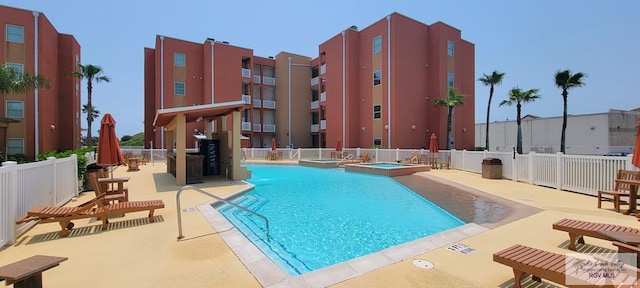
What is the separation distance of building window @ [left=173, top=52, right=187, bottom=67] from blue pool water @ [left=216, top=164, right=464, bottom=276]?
23.9 metres

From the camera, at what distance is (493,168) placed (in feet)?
41.8

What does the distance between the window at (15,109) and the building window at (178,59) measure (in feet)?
40.2

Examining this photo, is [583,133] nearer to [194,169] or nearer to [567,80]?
[567,80]

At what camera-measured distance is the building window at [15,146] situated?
66.4 feet

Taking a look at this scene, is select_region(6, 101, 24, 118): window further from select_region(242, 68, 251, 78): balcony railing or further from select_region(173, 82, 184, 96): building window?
select_region(242, 68, 251, 78): balcony railing

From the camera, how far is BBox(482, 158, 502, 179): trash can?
12.7 meters

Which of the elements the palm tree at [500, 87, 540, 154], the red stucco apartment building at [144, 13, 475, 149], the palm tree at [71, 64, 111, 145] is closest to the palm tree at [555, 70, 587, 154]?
the palm tree at [500, 87, 540, 154]

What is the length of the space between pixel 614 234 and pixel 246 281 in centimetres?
462

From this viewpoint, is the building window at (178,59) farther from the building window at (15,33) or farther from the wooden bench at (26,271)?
the wooden bench at (26,271)

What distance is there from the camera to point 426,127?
27484 millimetres

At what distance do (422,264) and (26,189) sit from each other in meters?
6.82

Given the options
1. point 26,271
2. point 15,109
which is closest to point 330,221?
point 26,271

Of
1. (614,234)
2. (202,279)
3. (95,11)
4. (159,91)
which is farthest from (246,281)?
(159,91)

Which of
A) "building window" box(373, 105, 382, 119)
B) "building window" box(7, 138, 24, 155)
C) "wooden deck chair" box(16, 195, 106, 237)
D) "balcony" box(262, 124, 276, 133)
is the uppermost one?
"building window" box(373, 105, 382, 119)
